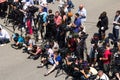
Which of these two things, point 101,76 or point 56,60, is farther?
point 56,60

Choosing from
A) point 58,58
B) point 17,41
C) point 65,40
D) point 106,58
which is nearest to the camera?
point 106,58

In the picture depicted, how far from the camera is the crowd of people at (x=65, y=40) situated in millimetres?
16797

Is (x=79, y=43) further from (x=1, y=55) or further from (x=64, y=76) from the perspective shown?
(x=1, y=55)

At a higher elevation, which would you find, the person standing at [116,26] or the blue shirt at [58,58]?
the person standing at [116,26]

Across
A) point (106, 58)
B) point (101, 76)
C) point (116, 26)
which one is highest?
point (116, 26)

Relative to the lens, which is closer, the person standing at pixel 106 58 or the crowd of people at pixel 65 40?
the person standing at pixel 106 58

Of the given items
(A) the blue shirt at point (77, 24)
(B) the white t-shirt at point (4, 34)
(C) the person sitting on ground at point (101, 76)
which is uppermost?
(A) the blue shirt at point (77, 24)

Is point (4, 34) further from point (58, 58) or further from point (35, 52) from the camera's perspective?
point (58, 58)

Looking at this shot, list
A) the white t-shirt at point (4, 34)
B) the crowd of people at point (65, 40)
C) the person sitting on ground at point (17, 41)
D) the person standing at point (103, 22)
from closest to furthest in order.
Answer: the crowd of people at point (65, 40) → the person standing at point (103, 22) → the person sitting on ground at point (17, 41) → the white t-shirt at point (4, 34)

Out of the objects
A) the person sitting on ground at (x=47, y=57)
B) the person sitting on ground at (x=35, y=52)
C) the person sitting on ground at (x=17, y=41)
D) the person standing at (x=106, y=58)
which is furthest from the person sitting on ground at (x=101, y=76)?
the person sitting on ground at (x=17, y=41)

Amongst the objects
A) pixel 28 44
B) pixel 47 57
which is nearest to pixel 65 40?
pixel 47 57

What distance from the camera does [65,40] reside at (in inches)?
765

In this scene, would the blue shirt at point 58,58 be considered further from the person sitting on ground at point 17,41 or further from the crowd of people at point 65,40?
the person sitting on ground at point 17,41

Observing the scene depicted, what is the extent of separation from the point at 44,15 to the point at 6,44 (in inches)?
109
